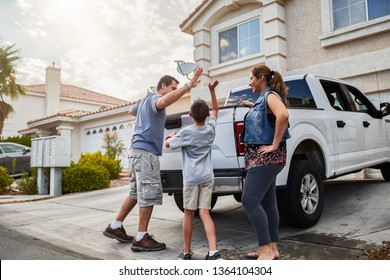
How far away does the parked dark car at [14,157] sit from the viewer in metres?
10.7

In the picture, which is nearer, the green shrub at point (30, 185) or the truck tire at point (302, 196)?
the truck tire at point (302, 196)

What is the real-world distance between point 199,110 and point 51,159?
238 inches

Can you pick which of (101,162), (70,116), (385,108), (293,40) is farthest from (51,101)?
(385,108)

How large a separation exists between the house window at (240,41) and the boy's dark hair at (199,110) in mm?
5944

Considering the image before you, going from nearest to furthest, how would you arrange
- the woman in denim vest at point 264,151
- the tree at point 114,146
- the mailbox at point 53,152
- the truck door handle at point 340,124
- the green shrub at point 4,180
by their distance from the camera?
the woman in denim vest at point 264,151
the truck door handle at point 340,124
the mailbox at point 53,152
the green shrub at point 4,180
the tree at point 114,146

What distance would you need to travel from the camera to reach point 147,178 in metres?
3.38

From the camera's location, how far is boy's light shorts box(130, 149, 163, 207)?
3367 millimetres

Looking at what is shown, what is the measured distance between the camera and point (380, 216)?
4.08m

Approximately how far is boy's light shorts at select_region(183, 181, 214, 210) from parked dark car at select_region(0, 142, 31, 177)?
914 centimetres

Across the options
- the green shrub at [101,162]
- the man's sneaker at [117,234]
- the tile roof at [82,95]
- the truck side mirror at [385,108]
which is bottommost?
the man's sneaker at [117,234]

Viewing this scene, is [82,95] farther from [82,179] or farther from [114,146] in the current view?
[82,179]

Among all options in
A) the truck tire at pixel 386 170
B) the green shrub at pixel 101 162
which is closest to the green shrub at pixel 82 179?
the green shrub at pixel 101 162

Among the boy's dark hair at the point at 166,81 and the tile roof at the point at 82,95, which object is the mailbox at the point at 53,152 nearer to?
the boy's dark hair at the point at 166,81

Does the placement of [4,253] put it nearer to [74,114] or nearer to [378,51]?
[378,51]
